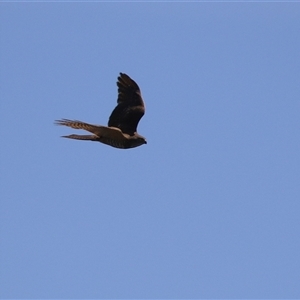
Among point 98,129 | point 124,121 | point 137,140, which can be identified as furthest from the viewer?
point 124,121

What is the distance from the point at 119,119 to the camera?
20.6 metres

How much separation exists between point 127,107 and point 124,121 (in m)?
0.44

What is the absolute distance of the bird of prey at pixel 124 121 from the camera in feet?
63.7

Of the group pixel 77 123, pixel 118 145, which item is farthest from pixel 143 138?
pixel 77 123

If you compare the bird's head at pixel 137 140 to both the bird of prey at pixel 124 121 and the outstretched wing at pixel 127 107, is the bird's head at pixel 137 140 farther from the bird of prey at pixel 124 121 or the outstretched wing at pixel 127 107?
the outstretched wing at pixel 127 107

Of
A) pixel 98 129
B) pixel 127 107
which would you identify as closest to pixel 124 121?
pixel 127 107

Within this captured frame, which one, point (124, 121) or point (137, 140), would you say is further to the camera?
point (124, 121)

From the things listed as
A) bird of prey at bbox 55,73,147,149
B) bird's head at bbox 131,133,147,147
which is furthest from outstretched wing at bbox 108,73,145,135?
bird's head at bbox 131,133,147,147

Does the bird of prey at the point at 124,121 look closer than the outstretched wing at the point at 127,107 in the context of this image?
Yes

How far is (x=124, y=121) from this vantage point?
20.6m

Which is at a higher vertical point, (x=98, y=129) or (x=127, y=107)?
(x=127, y=107)

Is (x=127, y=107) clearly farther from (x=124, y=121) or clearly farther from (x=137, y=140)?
(x=137, y=140)

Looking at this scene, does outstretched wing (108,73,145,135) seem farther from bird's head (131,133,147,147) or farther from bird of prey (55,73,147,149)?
bird's head (131,133,147,147)

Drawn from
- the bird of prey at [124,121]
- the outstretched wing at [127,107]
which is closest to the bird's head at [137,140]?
the bird of prey at [124,121]
